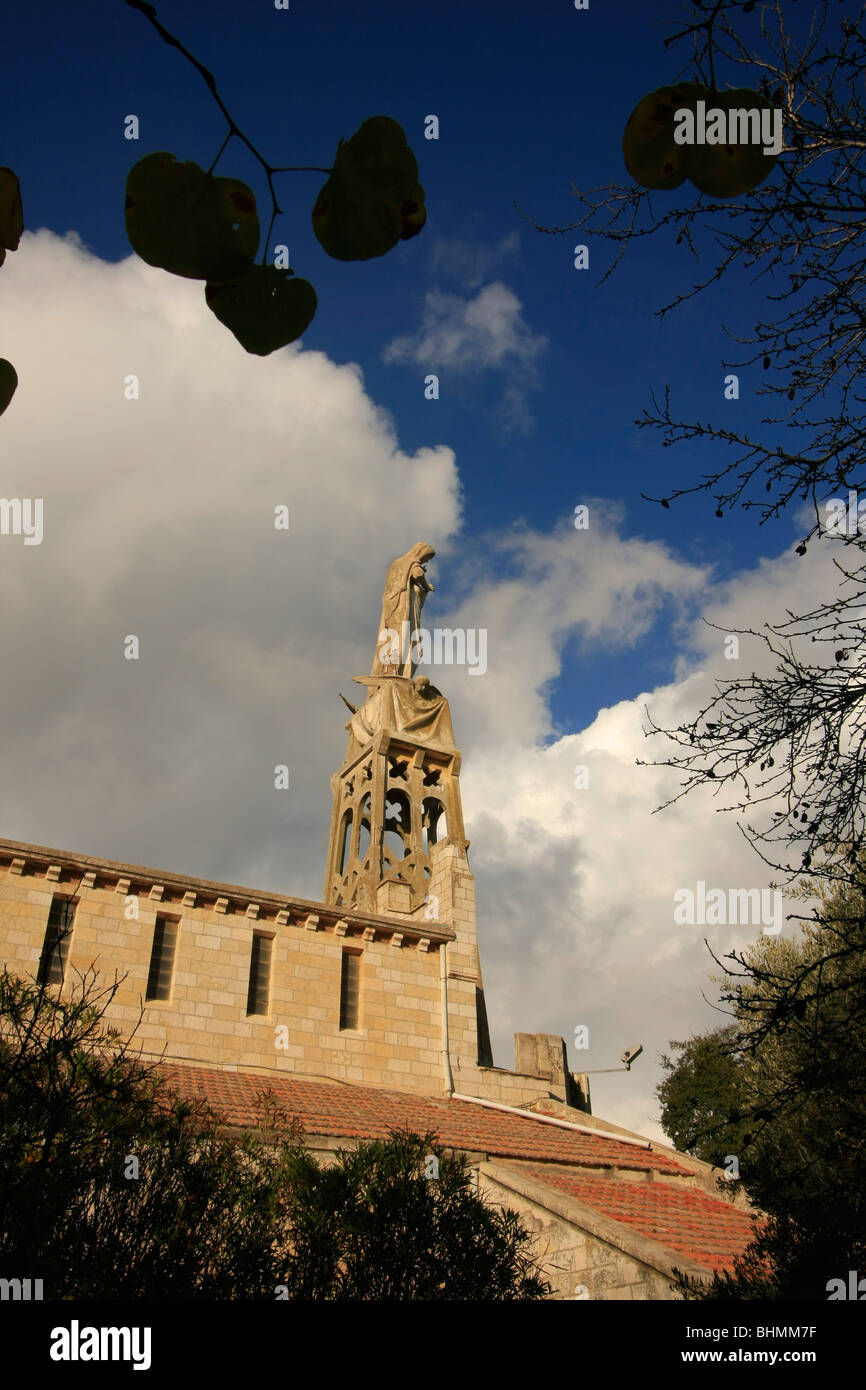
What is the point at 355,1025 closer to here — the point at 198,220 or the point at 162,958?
the point at 162,958

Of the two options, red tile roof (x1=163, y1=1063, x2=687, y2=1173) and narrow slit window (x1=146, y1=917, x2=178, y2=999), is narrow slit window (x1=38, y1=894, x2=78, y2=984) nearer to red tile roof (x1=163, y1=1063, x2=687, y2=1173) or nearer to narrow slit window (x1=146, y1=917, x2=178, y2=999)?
narrow slit window (x1=146, y1=917, x2=178, y2=999)

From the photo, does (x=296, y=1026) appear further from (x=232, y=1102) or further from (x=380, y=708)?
(x=380, y=708)

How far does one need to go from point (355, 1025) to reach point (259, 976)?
2.23 meters

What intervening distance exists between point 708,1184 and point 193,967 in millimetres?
9800

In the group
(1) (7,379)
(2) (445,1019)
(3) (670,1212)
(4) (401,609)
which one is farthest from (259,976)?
(1) (7,379)

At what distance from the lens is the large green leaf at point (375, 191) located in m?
1.42

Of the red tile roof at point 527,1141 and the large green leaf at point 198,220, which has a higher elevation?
the large green leaf at point 198,220

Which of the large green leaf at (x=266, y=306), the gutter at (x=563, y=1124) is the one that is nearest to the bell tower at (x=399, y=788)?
the gutter at (x=563, y=1124)

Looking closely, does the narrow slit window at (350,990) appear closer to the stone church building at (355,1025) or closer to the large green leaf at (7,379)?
the stone church building at (355,1025)

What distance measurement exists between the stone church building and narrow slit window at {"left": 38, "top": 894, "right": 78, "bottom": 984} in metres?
0.02

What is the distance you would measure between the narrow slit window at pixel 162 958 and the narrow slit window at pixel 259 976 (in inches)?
58.8

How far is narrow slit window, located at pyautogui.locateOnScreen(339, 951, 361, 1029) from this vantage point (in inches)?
709
